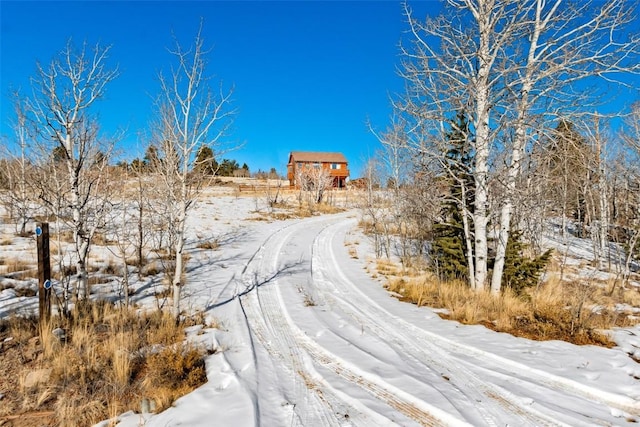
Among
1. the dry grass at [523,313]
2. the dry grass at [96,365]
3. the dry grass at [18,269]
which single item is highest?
the dry grass at [18,269]

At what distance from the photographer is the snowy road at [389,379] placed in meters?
3.00

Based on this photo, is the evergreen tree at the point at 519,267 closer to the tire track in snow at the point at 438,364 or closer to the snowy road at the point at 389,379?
the snowy road at the point at 389,379

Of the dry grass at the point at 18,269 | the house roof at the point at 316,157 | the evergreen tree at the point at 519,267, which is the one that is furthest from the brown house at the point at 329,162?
the evergreen tree at the point at 519,267

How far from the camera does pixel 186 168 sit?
558cm

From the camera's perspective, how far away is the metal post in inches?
209

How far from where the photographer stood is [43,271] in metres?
5.34

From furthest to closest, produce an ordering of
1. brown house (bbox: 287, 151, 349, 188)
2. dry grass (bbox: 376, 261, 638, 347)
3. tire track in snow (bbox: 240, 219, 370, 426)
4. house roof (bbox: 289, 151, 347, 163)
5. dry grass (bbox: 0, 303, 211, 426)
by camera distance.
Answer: house roof (bbox: 289, 151, 347, 163) → brown house (bbox: 287, 151, 349, 188) → dry grass (bbox: 376, 261, 638, 347) → dry grass (bbox: 0, 303, 211, 426) → tire track in snow (bbox: 240, 219, 370, 426)

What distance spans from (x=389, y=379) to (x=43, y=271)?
230 inches

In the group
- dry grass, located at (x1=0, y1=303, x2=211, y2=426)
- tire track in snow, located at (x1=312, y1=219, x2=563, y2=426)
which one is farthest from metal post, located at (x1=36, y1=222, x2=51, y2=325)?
tire track in snow, located at (x1=312, y1=219, x2=563, y2=426)

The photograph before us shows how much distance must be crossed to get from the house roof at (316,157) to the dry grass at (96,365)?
163 feet

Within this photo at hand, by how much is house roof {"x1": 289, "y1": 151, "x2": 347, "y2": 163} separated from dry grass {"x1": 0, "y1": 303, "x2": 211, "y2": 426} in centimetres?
4974

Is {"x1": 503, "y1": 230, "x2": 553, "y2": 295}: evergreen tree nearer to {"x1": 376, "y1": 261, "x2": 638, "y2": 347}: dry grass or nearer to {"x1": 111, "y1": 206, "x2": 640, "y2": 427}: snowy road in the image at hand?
{"x1": 376, "y1": 261, "x2": 638, "y2": 347}: dry grass

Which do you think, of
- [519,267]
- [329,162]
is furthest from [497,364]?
[329,162]

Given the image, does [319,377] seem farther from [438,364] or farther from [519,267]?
[519,267]
